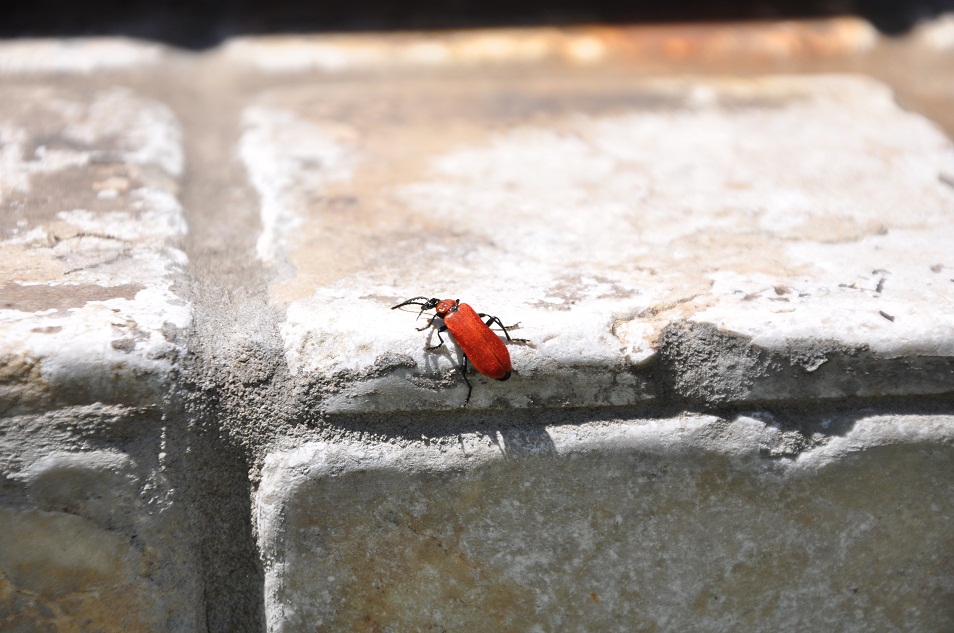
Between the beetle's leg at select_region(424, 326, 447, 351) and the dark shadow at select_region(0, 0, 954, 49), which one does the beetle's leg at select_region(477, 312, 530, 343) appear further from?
the dark shadow at select_region(0, 0, 954, 49)

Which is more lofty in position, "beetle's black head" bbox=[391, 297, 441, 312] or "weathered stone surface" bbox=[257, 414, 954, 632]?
"beetle's black head" bbox=[391, 297, 441, 312]

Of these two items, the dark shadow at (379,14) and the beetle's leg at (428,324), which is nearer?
the beetle's leg at (428,324)

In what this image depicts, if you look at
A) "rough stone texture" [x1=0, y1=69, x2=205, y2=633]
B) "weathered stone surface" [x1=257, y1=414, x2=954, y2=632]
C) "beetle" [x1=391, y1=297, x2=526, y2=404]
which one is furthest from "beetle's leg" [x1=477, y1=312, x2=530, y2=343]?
"rough stone texture" [x1=0, y1=69, x2=205, y2=633]

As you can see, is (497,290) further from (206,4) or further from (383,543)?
(206,4)

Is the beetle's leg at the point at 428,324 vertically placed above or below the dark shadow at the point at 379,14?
below

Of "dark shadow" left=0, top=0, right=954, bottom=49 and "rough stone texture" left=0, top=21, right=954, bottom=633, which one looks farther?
"dark shadow" left=0, top=0, right=954, bottom=49

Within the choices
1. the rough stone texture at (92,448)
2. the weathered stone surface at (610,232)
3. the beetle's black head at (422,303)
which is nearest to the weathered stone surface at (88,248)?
the rough stone texture at (92,448)

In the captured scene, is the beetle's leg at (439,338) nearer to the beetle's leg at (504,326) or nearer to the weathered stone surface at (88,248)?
the beetle's leg at (504,326)

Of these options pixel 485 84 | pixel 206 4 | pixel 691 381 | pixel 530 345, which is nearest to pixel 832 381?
pixel 691 381
